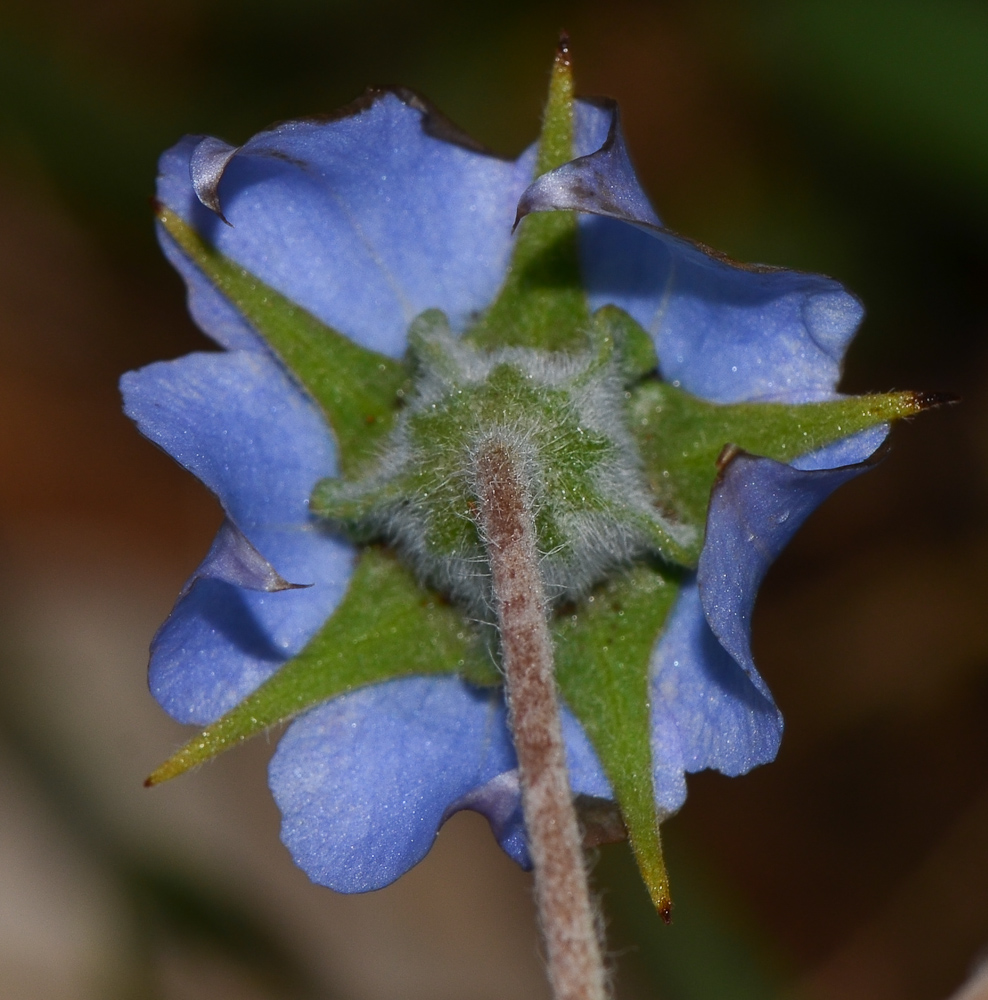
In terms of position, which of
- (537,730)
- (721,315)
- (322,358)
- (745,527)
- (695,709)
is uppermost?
(721,315)

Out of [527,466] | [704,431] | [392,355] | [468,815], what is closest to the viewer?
[527,466]

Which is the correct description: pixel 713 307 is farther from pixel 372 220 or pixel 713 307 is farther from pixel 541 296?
pixel 372 220

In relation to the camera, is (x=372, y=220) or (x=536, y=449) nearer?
(x=536, y=449)

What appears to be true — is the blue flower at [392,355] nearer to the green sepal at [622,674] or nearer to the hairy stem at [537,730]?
→ the green sepal at [622,674]

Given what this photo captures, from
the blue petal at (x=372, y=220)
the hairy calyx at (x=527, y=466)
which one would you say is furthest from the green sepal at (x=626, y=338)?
the blue petal at (x=372, y=220)

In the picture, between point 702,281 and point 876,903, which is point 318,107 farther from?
point 876,903

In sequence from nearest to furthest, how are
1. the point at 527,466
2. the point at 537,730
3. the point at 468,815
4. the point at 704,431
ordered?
the point at 537,730 < the point at 527,466 < the point at 704,431 < the point at 468,815

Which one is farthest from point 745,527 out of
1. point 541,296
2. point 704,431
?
point 541,296
